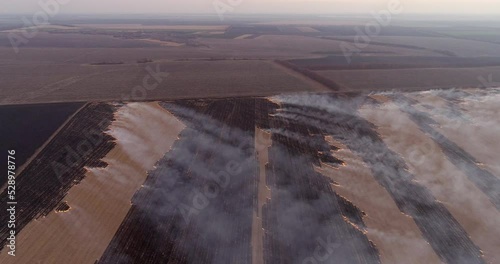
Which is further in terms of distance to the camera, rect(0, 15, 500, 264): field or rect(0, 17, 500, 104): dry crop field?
rect(0, 17, 500, 104): dry crop field

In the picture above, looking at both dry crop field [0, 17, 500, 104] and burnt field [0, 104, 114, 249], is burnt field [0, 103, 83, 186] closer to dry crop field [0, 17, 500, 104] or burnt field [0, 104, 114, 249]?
burnt field [0, 104, 114, 249]

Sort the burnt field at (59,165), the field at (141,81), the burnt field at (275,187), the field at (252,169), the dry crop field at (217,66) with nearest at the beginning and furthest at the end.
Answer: the burnt field at (275,187)
the field at (252,169)
the burnt field at (59,165)
the field at (141,81)
the dry crop field at (217,66)

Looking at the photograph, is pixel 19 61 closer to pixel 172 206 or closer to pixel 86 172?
pixel 86 172

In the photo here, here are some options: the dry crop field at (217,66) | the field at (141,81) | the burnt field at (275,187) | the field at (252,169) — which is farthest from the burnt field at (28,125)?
the field at (141,81)

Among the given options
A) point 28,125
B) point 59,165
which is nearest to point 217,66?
point 28,125

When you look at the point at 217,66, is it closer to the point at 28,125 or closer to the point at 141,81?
the point at 141,81

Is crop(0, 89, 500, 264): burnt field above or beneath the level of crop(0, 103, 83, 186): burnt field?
beneath

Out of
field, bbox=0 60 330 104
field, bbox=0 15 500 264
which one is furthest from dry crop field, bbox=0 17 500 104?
field, bbox=0 15 500 264

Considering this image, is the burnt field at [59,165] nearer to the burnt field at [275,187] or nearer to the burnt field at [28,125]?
the burnt field at [275,187]

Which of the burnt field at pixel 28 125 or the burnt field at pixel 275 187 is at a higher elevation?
the burnt field at pixel 28 125

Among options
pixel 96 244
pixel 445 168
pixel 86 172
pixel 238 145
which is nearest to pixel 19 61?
pixel 86 172
